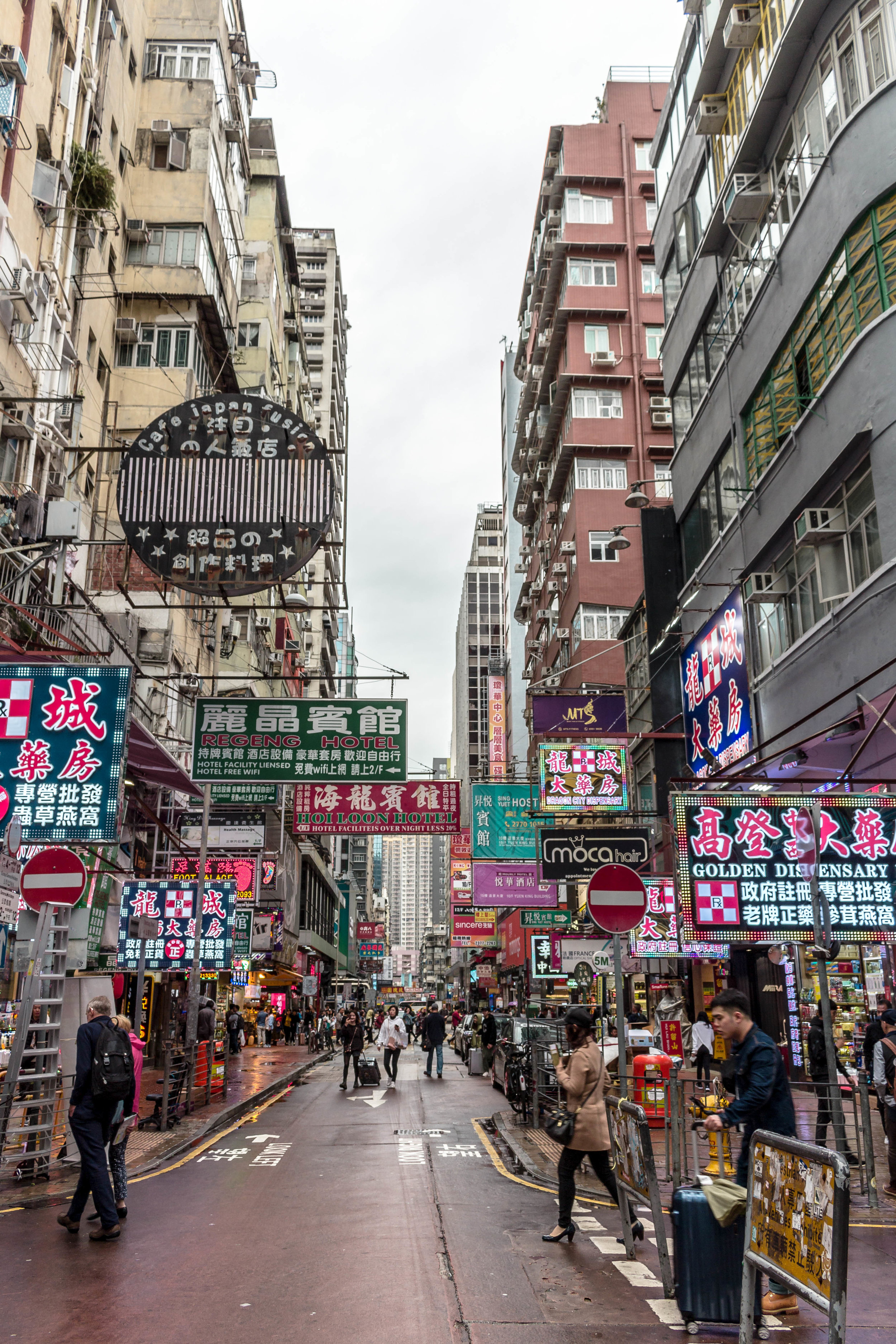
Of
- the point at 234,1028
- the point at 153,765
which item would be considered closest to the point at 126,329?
the point at 153,765

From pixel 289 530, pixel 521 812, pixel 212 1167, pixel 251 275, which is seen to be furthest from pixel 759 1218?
pixel 251 275

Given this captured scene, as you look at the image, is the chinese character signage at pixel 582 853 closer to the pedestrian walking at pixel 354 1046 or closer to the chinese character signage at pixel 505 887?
the chinese character signage at pixel 505 887

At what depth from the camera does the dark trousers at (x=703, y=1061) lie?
67.8 feet

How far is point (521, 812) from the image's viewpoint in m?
22.4

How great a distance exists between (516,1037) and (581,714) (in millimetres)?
6741

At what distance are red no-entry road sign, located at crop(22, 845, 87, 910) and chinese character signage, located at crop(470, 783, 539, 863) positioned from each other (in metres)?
12.6

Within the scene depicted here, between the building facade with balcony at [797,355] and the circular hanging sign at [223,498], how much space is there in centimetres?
662

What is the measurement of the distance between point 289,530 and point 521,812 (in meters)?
9.77

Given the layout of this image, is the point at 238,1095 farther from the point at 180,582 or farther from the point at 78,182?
the point at 78,182

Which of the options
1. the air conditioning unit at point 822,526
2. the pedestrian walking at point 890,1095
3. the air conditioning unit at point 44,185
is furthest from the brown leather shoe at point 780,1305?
the air conditioning unit at point 44,185

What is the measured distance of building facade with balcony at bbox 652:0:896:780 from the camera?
13.1 m

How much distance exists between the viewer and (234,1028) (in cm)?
2989

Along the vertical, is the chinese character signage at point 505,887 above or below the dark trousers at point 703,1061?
above

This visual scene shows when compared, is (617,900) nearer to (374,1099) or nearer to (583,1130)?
(583,1130)
